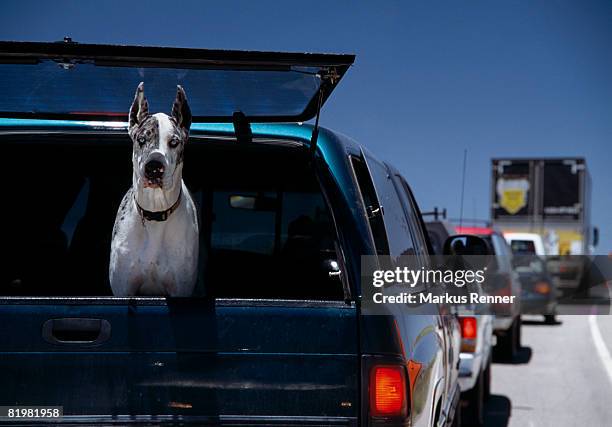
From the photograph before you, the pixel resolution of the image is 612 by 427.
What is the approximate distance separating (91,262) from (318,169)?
222 centimetres

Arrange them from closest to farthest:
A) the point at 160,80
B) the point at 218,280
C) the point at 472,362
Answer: the point at 160,80, the point at 218,280, the point at 472,362

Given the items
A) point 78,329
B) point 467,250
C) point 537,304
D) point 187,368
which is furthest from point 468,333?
point 537,304

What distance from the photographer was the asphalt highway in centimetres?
930

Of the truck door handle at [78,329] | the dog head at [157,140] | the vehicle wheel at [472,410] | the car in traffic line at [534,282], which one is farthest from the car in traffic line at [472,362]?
the car in traffic line at [534,282]

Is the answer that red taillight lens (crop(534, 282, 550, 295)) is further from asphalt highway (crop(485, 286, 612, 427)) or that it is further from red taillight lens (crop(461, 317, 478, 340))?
red taillight lens (crop(461, 317, 478, 340))

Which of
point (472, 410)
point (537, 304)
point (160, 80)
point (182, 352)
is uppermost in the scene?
point (537, 304)

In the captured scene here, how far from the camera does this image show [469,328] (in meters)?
8.77

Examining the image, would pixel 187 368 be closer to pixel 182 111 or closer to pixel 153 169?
pixel 153 169

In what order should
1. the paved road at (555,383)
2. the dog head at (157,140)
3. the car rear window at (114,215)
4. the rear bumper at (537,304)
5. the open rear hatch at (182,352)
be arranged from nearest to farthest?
the open rear hatch at (182,352) → the dog head at (157,140) → the car rear window at (114,215) → the paved road at (555,383) → the rear bumper at (537,304)

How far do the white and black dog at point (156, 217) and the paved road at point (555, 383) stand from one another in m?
5.84

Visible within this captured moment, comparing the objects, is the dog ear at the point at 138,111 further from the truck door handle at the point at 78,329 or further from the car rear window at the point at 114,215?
the car rear window at the point at 114,215

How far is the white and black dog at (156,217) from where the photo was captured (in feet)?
12.2

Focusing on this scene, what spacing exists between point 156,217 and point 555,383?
29.7 ft

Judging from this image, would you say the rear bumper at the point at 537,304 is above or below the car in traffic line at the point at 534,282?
below
